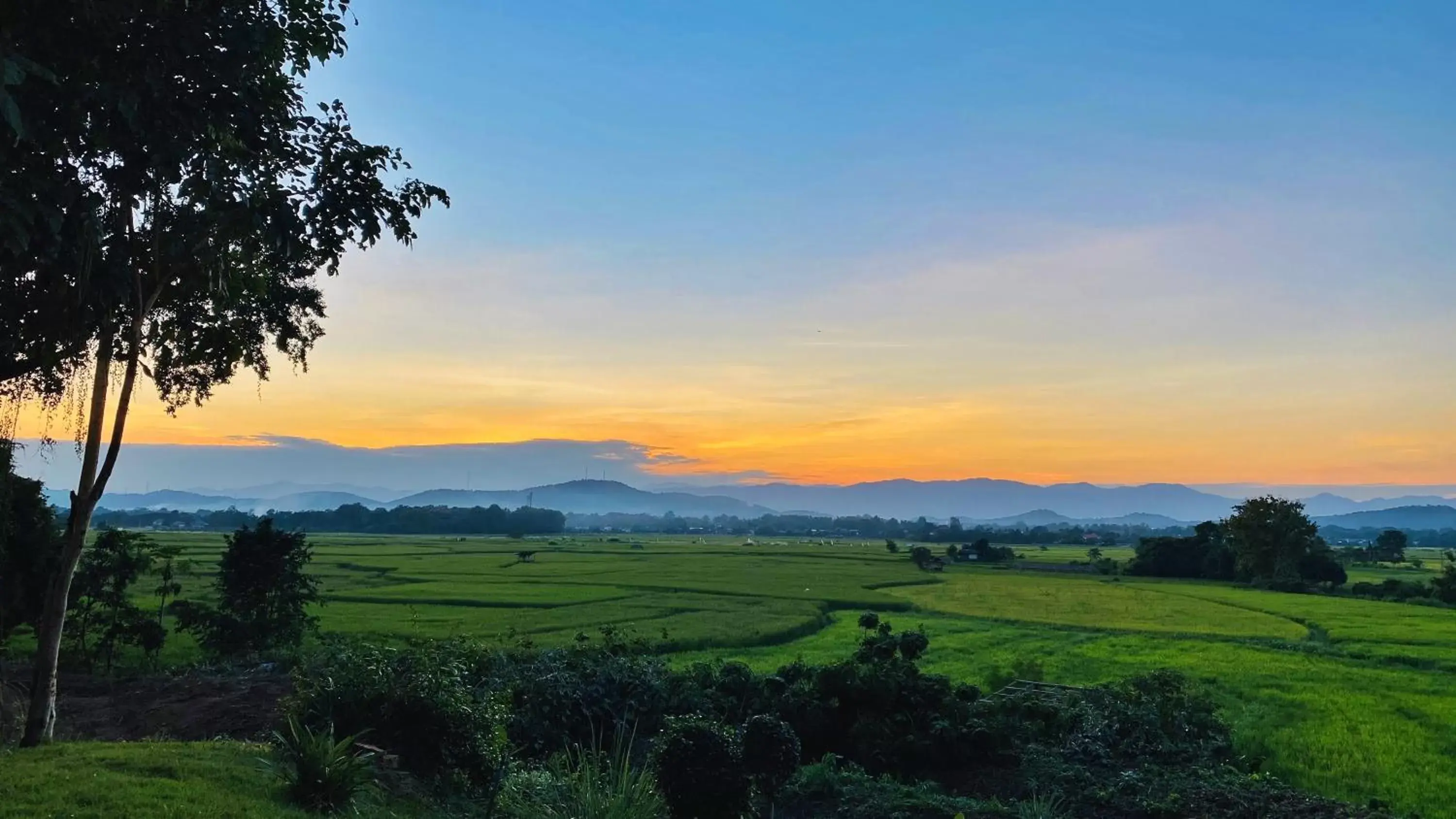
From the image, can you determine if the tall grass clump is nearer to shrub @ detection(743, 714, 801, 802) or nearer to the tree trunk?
shrub @ detection(743, 714, 801, 802)

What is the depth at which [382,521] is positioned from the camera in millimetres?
138375

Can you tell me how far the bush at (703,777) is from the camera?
7.96 metres

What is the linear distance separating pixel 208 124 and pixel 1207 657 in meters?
30.6

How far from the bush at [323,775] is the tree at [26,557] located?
625 inches

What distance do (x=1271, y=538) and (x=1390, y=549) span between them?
1637 inches

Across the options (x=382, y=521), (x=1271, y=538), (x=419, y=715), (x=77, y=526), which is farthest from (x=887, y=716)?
(x=382, y=521)

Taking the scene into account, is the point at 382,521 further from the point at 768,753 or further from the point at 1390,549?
the point at 768,753

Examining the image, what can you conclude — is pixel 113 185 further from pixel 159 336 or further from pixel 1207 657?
pixel 1207 657

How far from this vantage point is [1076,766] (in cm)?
1266

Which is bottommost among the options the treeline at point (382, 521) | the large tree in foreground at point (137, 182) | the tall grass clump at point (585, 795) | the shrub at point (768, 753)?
the treeline at point (382, 521)

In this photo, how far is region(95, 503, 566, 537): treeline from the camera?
13450 cm

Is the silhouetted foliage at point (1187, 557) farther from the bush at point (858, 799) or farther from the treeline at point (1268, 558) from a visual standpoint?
the bush at point (858, 799)

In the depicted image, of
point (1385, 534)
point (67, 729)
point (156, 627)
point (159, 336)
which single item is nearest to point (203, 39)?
point (159, 336)

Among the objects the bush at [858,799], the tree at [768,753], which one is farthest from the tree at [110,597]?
the tree at [768,753]
